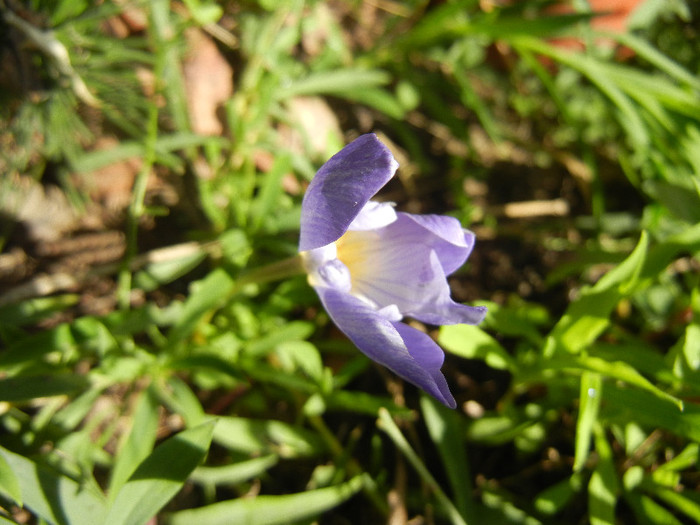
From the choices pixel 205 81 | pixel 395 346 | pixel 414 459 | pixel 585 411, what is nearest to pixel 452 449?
pixel 414 459

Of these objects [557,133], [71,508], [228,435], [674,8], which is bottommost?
[228,435]

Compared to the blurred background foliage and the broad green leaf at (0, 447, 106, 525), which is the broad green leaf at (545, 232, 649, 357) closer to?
the blurred background foliage

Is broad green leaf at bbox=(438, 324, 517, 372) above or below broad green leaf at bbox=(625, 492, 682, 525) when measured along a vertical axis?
above

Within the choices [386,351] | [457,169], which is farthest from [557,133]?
[386,351]

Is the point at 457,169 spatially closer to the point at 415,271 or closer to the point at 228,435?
the point at 415,271

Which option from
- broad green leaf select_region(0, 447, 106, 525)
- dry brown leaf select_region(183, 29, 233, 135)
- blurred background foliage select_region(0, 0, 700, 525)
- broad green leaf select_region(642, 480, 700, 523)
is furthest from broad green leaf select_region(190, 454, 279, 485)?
dry brown leaf select_region(183, 29, 233, 135)

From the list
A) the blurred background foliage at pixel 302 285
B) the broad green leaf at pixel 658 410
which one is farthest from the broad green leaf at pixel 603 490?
the broad green leaf at pixel 658 410
